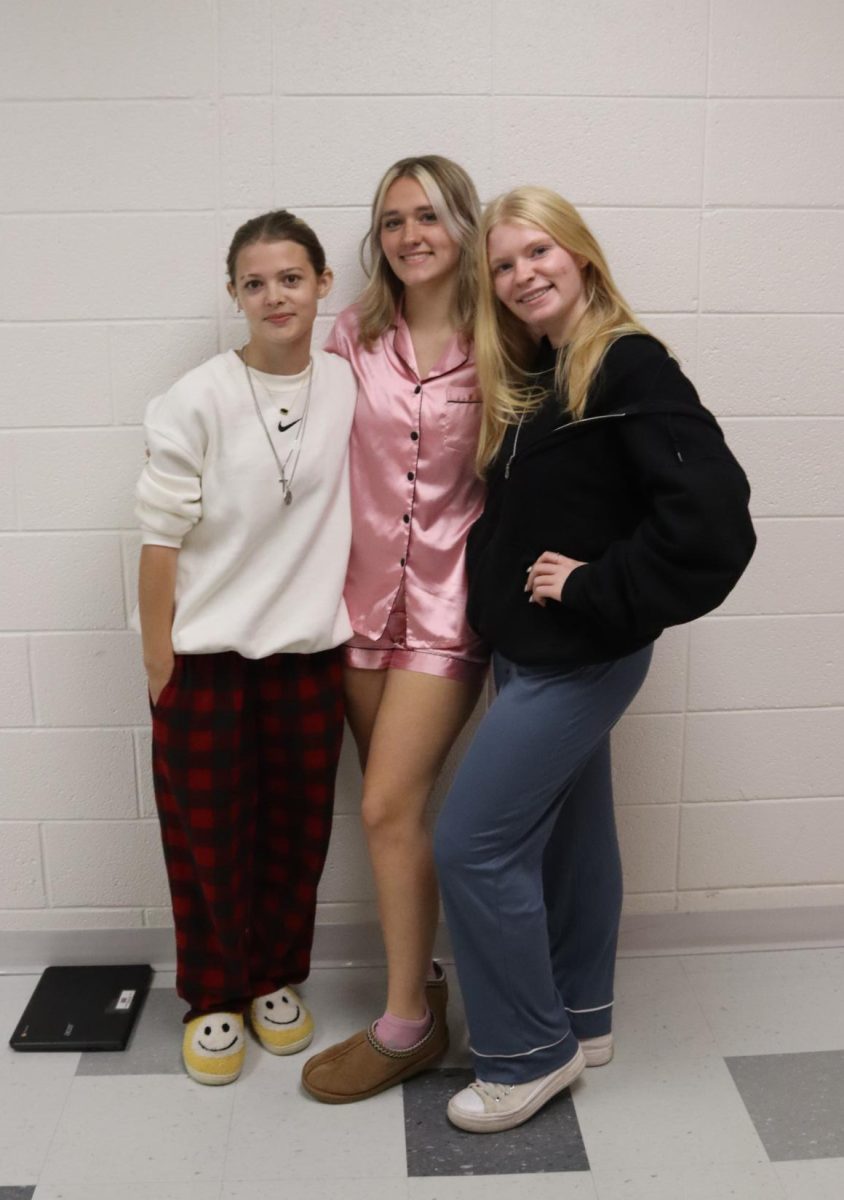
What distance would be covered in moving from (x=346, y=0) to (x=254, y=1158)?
6.60 feet

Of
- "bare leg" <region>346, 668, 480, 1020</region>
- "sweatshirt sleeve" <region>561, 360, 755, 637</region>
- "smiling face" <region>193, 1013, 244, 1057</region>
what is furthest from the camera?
"smiling face" <region>193, 1013, 244, 1057</region>

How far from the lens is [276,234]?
2.07 m

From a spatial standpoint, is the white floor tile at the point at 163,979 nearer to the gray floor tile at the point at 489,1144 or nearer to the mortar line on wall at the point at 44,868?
the mortar line on wall at the point at 44,868

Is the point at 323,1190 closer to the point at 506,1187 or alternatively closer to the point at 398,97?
the point at 506,1187

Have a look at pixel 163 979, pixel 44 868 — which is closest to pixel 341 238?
pixel 44 868

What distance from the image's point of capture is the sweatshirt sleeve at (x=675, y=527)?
1.84m

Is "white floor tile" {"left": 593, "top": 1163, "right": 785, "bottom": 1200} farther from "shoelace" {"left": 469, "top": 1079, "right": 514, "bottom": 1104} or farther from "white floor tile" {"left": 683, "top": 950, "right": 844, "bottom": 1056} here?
"white floor tile" {"left": 683, "top": 950, "right": 844, "bottom": 1056}

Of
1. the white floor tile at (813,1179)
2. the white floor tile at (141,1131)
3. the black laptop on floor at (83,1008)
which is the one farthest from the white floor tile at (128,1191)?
the white floor tile at (813,1179)

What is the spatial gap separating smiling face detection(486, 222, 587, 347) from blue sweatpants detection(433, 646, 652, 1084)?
57 centimetres

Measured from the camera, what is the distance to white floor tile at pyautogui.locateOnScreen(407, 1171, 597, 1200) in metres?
2.00

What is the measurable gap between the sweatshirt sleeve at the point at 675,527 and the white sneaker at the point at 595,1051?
0.89 m

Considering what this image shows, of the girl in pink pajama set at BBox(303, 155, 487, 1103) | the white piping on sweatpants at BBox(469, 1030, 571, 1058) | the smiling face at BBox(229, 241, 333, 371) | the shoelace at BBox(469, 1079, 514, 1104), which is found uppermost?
the smiling face at BBox(229, 241, 333, 371)

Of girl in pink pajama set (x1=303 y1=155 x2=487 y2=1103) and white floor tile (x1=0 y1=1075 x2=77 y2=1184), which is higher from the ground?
girl in pink pajama set (x1=303 y1=155 x2=487 y2=1103)

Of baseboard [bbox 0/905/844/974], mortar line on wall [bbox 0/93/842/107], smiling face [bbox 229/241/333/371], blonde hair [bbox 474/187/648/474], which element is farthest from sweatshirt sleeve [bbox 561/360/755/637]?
baseboard [bbox 0/905/844/974]
